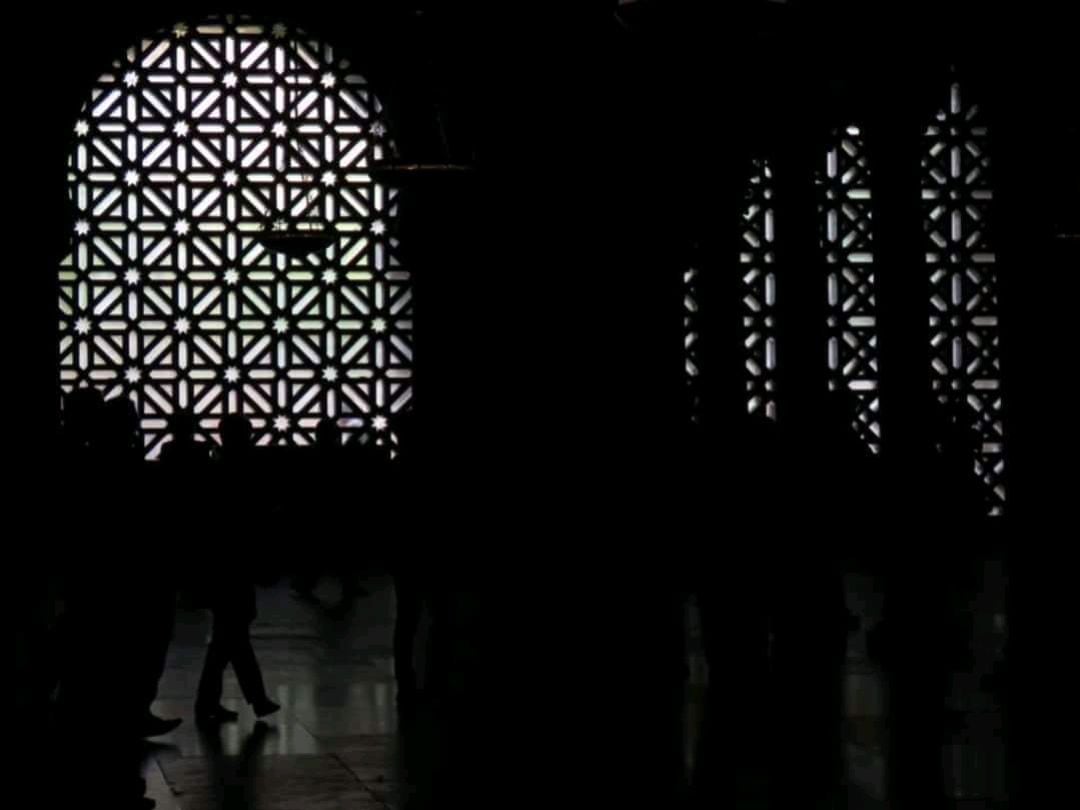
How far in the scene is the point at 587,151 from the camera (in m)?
6.89

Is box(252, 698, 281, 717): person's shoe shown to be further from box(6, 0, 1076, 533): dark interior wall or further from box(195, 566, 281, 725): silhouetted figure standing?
box(6, 0, 1076, 533): dark interior wall

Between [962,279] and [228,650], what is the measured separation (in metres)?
13.8

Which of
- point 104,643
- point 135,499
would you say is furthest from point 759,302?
point 104,643

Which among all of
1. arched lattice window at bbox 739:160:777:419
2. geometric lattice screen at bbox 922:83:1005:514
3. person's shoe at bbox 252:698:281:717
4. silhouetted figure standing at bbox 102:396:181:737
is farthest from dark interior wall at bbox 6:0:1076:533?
arched lattice window at bbox 739:160:777:419

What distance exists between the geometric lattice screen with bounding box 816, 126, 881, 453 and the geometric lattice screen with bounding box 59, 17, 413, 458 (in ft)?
14.6

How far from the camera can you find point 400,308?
2127 cm

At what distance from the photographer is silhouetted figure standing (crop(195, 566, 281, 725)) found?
33.8ft

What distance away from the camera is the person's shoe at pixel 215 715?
10.2 m

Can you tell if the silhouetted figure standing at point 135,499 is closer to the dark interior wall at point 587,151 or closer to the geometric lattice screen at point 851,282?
the dark interior wall at point 587,151

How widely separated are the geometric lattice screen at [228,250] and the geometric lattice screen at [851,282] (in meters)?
4.44

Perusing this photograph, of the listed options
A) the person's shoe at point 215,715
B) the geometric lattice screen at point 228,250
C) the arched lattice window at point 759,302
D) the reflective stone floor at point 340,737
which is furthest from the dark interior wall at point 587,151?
the arched lattice window at point 759,302

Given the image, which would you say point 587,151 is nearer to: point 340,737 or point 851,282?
point 340,737

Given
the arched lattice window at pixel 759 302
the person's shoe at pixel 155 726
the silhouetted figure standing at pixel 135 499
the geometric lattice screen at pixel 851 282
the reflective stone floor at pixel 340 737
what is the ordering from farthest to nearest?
the geometric lattice screen at pixel 851 282
the arched lattice window at pixel 759 302
the person's shoe at pixel 155 726
the reflective stone floor at pixel 340 737
the silhouetted figure standing at pixel 135 499

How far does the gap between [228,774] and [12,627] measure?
630 cm
